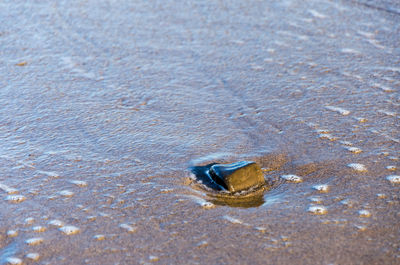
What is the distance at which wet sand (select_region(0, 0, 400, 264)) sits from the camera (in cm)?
219

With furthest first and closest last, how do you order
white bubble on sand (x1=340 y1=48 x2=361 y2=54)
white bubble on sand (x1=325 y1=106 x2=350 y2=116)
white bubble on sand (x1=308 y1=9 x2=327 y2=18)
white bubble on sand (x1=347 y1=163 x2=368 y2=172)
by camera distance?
white bubble on sand (x1=308 y1=9 x2=327 y2=18) → white bubble on sand (x1=340 y1=48 x2=361 y2=54) → white bubble on sand (x1=325 y1=106 x2=350 y2=116) → white bubble on sand (x1=347 y1=163 x2=368 y2=172)

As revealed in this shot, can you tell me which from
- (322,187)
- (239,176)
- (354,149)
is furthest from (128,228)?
(354,149)

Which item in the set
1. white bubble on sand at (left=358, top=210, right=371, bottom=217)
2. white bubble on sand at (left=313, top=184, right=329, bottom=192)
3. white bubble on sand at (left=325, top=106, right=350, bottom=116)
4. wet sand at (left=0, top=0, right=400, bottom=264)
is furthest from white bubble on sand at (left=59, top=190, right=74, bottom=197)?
white bubble on sand at (left=325, top=106, right=350, bottom=116)

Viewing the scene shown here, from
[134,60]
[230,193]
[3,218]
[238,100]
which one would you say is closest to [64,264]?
[3,218]

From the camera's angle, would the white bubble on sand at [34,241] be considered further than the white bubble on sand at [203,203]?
No

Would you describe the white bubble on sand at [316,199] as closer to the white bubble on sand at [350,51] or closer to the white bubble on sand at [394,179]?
the white bubble on sand at [394,179]

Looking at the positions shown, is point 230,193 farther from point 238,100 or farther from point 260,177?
point 238,100

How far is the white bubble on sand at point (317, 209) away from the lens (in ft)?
7.67

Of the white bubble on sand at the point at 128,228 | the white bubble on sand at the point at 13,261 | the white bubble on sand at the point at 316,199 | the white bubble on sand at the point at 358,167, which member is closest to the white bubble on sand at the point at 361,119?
the white bubble on sand at the point at 358,167

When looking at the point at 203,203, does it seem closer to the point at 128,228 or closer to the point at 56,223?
the point at 128,228

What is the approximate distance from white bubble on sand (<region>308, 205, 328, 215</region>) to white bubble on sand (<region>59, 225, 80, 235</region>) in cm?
103

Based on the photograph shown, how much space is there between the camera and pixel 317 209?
2.36m

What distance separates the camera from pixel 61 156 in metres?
2.85

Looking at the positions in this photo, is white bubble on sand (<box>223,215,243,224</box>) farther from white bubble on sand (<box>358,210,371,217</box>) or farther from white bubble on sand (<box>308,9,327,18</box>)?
white bubble on sand (<box>308,9,327,18</box>)
